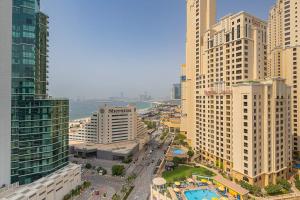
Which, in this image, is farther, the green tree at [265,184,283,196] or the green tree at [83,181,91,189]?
the green tree at [83,181,91,189]

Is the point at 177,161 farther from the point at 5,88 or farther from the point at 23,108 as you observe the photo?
the point at 5,88

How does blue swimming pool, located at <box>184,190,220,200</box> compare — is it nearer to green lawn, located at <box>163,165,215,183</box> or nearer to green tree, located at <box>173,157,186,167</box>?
green lawn, located at <box>163,165,215,183</box>

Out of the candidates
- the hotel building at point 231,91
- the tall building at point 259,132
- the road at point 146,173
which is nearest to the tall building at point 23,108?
the road at point 146,173

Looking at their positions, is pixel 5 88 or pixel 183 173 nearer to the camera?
pixel 5 88

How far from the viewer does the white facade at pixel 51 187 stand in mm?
40750

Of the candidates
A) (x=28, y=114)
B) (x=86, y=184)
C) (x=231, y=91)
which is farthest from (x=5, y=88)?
(x=231, y=91)

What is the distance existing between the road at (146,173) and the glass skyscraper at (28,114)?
23.6 meters

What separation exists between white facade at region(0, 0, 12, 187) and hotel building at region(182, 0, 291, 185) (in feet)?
177

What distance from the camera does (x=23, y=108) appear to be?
160 ft

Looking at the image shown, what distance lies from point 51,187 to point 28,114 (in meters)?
18.4

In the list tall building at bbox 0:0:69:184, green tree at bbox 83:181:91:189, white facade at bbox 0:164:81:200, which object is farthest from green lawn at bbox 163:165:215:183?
tall building at bbox 0:0:69:184

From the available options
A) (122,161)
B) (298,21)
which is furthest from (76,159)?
(298,21)

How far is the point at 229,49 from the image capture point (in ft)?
197

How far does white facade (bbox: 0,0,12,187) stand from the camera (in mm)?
44938
